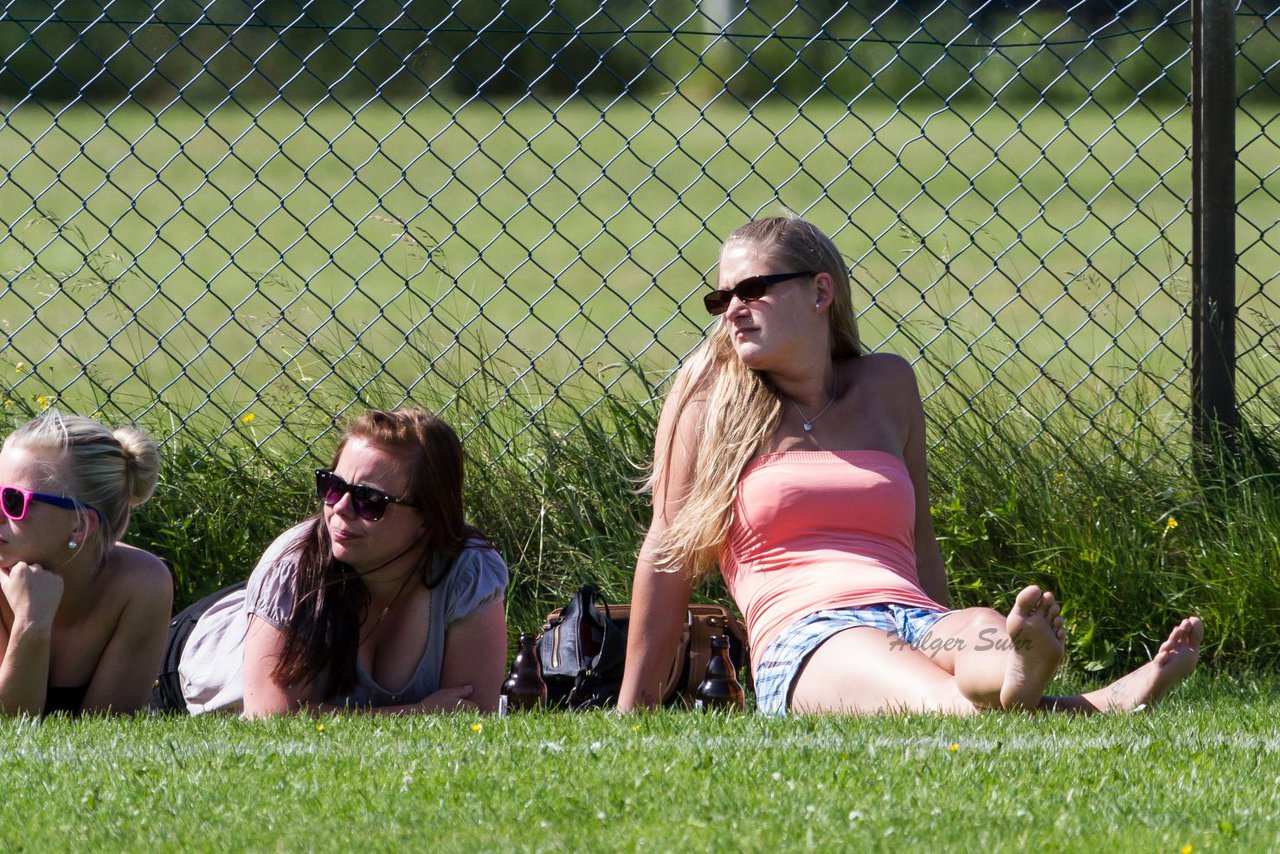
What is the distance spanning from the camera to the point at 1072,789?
2688mm

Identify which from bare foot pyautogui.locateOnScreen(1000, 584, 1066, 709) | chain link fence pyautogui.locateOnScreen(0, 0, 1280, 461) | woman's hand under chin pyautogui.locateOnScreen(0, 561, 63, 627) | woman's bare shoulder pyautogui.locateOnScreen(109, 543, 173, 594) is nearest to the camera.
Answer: bare foot pyautogui.locateOnScreen(1000, 584, 1066, 709)

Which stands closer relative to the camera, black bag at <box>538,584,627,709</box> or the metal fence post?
black bag at <box>538,584,627,709</box>

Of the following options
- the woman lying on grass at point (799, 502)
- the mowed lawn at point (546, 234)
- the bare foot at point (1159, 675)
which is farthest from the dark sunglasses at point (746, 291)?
the bare foot at point (1159, 675)

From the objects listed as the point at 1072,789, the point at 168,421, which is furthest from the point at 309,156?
the point at 1072,789

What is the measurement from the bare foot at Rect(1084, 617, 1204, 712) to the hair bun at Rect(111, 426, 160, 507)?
2189mm

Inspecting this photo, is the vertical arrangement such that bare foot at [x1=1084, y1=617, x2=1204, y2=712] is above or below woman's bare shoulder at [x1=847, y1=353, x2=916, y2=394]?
below

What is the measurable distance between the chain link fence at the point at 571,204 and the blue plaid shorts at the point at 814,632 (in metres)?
1.22

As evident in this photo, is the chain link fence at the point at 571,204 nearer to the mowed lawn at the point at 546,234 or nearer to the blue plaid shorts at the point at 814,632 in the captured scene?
the mowed lawn at the point at 546,234

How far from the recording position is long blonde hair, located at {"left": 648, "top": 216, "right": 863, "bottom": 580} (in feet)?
12.8

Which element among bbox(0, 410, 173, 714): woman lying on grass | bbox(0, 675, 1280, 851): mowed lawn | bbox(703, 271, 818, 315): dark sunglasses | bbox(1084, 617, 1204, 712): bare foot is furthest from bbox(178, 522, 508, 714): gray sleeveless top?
bbox(1084, 617, 1204, 712): bare foot

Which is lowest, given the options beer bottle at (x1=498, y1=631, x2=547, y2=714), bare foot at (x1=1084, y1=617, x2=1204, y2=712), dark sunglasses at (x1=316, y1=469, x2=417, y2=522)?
beer bottle at (x1=498, y1=631, x2=547, y2=714)

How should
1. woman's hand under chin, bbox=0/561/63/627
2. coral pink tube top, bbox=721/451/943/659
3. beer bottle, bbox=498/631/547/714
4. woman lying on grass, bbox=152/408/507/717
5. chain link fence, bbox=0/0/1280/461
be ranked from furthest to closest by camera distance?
chain link fence, bbox=0/0/1280/461, beer bottle, bbox=498/631/547/714, coral pink tube top, bbox=721/451/943/659, woman lying on grass, bbox=152/408/507/717, woman's hand under chin, bbox=0/561/63/627

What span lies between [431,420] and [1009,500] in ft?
5.68

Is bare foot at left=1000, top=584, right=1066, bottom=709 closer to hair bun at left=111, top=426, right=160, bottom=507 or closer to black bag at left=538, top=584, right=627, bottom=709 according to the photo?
black bag at left=538, top=584, right=627, bottom=709
